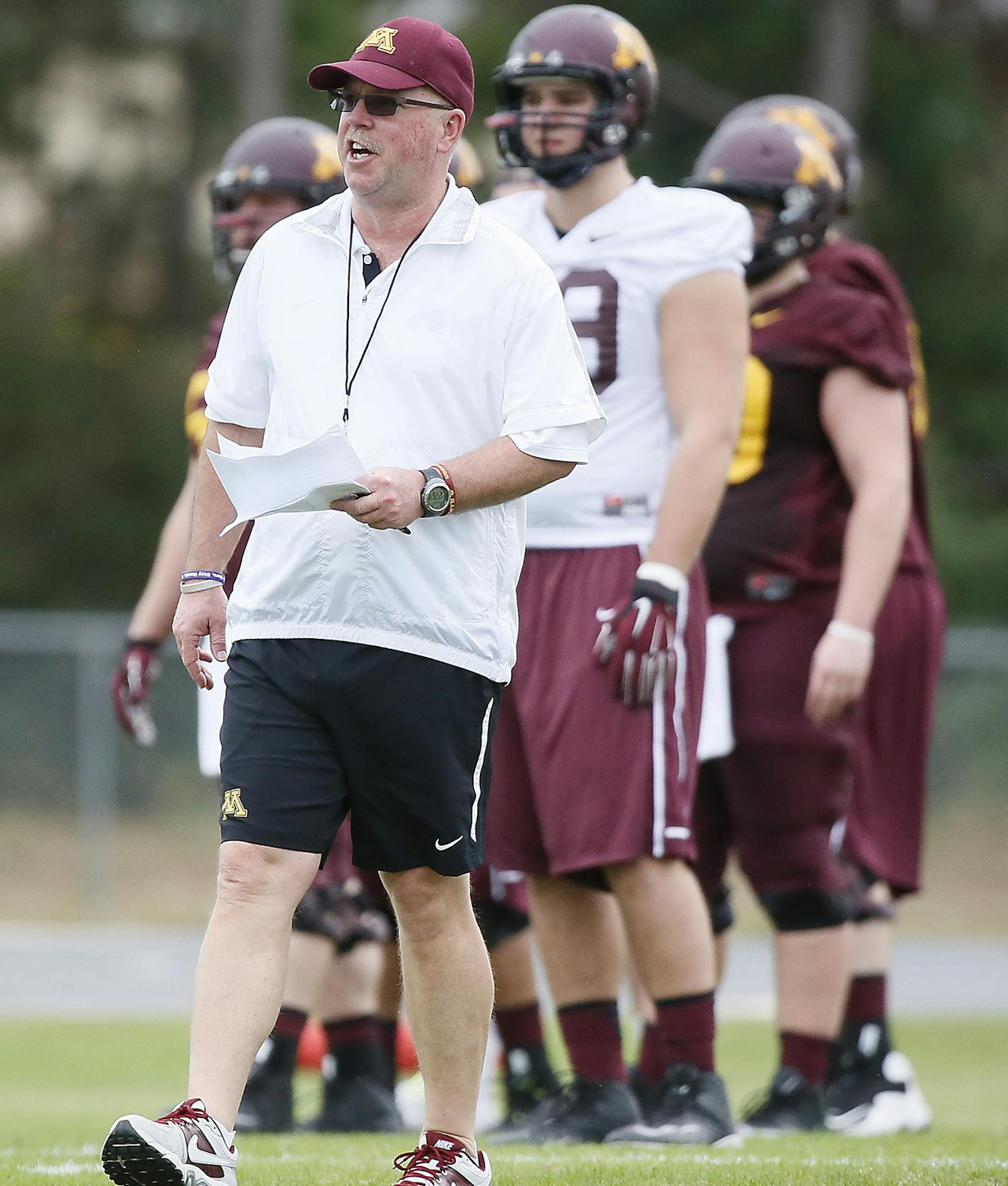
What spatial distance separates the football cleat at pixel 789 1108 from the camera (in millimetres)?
5895

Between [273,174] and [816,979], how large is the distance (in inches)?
110

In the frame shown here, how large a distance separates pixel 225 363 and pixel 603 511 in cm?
139

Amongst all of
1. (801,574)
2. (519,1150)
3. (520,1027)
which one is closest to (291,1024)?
(520,1027)

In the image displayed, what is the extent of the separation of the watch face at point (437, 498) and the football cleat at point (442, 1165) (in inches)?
45.4

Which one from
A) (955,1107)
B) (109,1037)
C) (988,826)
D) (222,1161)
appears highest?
(222,1161)

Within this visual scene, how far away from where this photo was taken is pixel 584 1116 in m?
5.32

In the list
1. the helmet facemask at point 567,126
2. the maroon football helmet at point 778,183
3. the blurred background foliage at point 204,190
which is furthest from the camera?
the blurred background foliage at point 204,190

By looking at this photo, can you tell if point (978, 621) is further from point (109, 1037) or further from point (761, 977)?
point (109, 1037)

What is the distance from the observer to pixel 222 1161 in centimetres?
368

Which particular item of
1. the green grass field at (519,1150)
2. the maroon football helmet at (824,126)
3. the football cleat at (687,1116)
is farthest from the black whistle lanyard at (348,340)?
the maroon football helmet at (824,126)

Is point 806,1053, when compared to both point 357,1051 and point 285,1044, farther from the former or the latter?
point 285,1044

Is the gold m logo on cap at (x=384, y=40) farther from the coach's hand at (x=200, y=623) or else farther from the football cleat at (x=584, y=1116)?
the football cleat at (x=584, y=1116)

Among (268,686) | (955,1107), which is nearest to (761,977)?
(955,1107)

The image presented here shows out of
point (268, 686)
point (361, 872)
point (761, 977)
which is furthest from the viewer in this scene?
point (761, 977)
